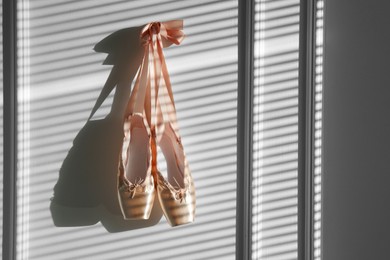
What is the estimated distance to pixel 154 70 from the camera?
1941mm

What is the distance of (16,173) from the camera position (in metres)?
2.05

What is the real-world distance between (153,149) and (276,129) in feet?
1.26

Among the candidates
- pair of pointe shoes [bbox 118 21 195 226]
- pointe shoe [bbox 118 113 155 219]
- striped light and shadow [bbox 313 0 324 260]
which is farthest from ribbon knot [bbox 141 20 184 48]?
striped light and shadow [bbox 313 0 324 260]

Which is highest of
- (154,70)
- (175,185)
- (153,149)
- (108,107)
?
(154,70)

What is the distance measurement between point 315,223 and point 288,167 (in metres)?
0.19

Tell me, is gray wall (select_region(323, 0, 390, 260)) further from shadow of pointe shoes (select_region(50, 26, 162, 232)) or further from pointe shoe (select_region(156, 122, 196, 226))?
shadow of pointe shoes (select_region(50, 26, 162, 232))

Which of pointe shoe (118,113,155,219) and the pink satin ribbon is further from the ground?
the pink satin ribbon

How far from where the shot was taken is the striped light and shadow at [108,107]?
76.8 inches

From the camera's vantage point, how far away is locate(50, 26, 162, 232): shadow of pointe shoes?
6.52 ft

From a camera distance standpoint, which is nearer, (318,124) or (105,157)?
(318,124)

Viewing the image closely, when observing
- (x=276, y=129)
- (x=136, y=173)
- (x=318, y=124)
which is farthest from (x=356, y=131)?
(x=136, y=173)

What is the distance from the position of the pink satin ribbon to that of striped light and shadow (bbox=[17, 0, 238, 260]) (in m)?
0.04

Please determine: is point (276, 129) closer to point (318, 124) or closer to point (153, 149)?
point (318, 124)

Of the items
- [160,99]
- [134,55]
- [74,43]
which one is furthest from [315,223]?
[74,43]
